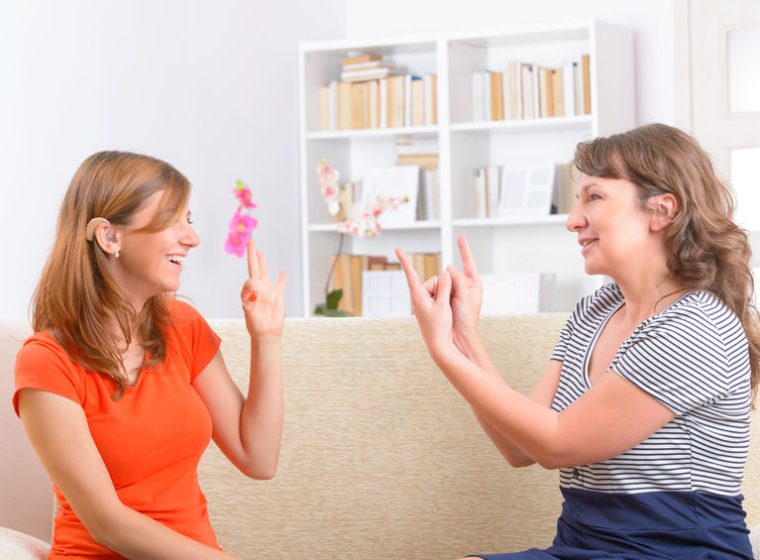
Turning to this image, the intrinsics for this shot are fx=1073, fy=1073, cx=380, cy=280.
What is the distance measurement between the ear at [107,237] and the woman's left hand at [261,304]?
0.69ft

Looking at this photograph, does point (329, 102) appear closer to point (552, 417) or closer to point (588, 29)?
point (588, 29)

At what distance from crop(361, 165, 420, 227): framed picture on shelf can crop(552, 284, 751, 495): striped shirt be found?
380 centimetres

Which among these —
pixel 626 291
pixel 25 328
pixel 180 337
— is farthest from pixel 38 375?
pixel 626 291

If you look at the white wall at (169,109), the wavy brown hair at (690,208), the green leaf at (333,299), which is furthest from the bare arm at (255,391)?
the green leaf at (333,299)

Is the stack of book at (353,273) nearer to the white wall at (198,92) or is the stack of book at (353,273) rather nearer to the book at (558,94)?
the white wall at (198,92)

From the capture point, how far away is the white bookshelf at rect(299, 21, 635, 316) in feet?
16.9

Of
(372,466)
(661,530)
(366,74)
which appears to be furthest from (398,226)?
(661,530)

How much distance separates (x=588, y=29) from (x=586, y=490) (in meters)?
3.82

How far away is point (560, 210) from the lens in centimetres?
525

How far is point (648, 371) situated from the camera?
1490 millimetres

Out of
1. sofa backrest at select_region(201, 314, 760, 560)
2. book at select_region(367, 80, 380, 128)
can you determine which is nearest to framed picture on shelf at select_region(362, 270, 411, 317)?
book at select_region(367, 80, 380, 128)

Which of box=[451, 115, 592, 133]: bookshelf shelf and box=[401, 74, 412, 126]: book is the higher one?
box=[401, 74, 412, 126]: book

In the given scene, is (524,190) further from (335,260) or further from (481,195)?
(335,260)

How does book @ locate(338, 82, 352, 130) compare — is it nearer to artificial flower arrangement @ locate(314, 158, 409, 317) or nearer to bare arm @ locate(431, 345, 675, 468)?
artificial flower arrangement @ locate(314, 158, 409, 317)
